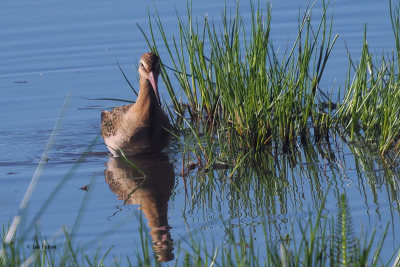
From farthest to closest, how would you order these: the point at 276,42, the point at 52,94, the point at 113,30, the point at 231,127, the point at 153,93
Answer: the point at 113,30 → the point at 276,42 → the point at 52,94 → the point at 153,93 → the point at 231,127

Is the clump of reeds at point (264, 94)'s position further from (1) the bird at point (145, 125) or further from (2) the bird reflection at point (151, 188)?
(2) the bird reflection at point (151, 188)

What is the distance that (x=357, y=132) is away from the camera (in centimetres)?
811

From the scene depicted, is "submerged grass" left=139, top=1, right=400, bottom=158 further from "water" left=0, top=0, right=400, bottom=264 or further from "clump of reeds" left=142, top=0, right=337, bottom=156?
"water" left=0, top=0, right=400, bottom=264

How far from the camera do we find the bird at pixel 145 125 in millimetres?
8289

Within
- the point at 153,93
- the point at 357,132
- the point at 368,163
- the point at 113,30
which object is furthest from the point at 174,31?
the point at 368,163

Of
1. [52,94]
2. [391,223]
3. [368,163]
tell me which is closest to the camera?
[391,223]

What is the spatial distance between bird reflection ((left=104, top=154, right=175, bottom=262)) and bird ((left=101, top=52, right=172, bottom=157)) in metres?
0.11

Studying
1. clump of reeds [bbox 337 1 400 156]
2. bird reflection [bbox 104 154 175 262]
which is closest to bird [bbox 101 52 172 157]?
bird reflection [bbox 104 154 175 262]

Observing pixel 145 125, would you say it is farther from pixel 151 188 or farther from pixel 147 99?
pixel 151 188

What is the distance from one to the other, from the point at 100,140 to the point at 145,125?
39.5 inches

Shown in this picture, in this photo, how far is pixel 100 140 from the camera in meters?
9.18

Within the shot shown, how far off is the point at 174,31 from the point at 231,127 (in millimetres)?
4178

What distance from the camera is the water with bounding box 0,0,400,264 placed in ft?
20.4

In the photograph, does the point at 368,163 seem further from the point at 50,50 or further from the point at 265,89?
the point at 50,50
